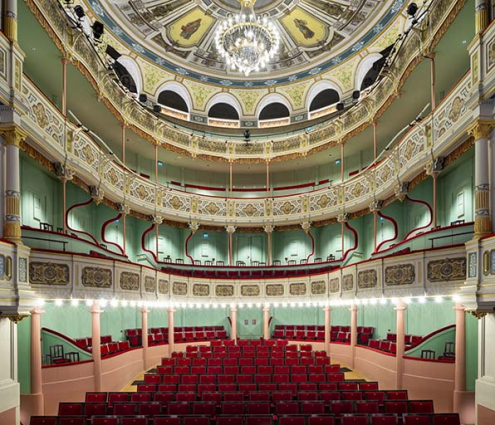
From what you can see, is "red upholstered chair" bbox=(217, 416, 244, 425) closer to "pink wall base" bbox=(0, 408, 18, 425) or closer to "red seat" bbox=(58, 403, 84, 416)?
"red seat" bbox=(58, 403, 84, 416)

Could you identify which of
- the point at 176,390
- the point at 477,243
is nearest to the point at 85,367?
the point at 176,390

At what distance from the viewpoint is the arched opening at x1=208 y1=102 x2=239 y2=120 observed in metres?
25.0

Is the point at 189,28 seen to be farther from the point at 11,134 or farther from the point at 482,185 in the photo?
the point at 482,185

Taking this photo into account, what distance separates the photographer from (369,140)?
21.3m

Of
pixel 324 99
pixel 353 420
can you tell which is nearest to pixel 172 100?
pixel 324 99

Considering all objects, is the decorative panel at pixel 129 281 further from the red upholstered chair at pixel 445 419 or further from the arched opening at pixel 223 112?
the arched opening at pixel 223 112

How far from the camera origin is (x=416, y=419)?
8.71 metres

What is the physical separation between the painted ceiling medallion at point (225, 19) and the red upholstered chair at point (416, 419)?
14.8m

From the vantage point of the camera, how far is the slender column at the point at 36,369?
1063 centimetres

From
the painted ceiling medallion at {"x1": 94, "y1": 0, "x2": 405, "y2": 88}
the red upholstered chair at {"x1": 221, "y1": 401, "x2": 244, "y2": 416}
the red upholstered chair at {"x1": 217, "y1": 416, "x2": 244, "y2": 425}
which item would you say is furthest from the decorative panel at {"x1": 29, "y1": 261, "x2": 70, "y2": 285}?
the painted ceiling medallion at {"x1": 94, "y1": 0, "x2": 405, "y2": 88}

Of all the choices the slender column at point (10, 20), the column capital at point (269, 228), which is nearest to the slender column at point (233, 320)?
the column capital at point (269, 228)

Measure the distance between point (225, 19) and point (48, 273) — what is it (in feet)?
50.6

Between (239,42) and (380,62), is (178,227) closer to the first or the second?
(239,42)

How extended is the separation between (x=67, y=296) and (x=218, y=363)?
5949 millimetres
